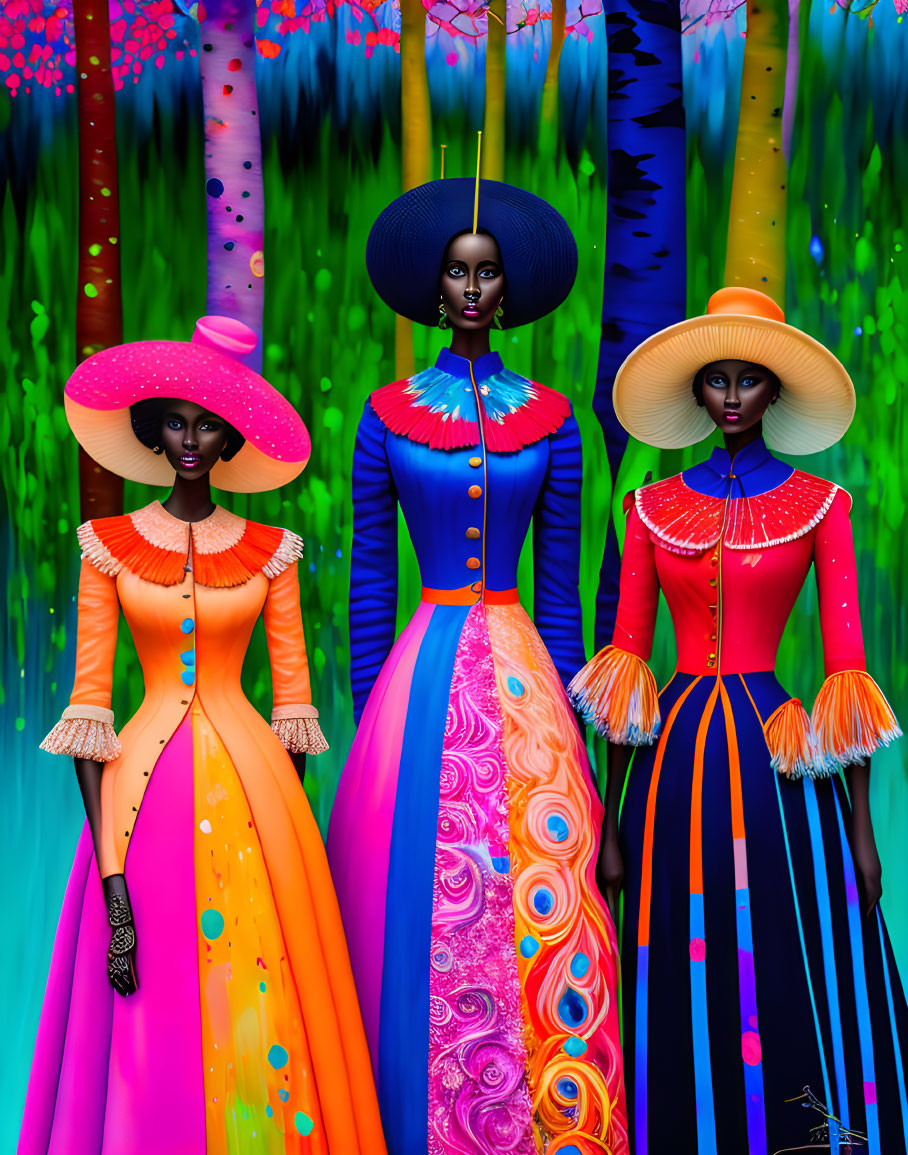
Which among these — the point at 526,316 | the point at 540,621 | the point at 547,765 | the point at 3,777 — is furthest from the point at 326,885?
the point at 3,777

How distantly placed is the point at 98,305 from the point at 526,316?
1.63 m

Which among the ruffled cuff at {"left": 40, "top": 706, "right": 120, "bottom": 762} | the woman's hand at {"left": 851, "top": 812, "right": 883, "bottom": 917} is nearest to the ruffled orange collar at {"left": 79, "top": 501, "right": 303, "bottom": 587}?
the ruffled cuff at {"left": 40, "top": 706, "right": 120, "bottom": 762}

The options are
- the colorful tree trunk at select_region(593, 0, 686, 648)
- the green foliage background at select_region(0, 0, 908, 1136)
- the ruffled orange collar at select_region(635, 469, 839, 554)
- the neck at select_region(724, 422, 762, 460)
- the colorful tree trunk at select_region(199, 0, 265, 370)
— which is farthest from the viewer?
the green foliage background at select_region(0, 0, 908, 1136)

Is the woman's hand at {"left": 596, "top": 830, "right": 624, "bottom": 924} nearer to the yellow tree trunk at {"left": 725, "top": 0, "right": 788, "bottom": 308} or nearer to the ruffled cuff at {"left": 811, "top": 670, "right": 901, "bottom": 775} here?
the ruffled cuff at {"left": 811, "top": 670, "right": 901, "bottom": 775}

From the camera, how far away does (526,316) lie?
3.16 metres

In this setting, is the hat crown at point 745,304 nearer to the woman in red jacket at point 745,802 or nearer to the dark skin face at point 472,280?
the woman in red jacket at point 745,802

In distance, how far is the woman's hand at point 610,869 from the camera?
2859 millimetres

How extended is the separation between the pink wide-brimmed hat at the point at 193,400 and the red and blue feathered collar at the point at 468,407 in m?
0.26

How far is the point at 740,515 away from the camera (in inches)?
113

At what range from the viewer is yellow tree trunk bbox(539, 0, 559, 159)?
14.3ft

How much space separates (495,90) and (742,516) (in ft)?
7.22

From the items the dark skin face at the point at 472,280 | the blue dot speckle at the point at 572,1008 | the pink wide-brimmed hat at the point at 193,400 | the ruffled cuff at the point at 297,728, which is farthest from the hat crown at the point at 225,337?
the blue dot speckle at the point at 572,1008

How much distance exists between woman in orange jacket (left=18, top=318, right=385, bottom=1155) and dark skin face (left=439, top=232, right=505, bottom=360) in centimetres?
47

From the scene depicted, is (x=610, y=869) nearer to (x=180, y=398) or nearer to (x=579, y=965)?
(x=579, y=965)
